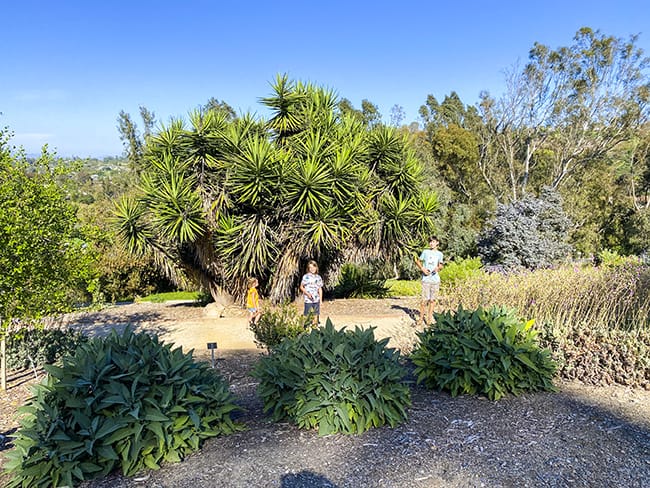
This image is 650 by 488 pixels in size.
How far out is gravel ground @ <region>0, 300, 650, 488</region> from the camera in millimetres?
2625

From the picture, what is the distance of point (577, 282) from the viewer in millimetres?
6387

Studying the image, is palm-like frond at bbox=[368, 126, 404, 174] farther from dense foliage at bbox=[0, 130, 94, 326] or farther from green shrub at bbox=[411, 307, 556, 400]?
dense foliage at bbox=[0, 130, 94, 326]

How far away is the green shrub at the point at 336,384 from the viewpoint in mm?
3205

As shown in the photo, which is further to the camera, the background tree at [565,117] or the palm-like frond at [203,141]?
the background tree at [565,117]

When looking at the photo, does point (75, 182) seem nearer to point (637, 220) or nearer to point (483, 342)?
point (483, 342)

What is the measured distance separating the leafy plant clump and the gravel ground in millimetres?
135

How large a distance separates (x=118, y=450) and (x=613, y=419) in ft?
11.2

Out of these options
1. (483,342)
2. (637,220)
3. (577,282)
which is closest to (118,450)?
(483,342)

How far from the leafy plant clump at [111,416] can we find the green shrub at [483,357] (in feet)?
6.46

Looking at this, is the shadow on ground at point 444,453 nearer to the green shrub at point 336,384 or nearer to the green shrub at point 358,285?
the green shrub at point 336,384

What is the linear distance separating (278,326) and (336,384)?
6.59ft

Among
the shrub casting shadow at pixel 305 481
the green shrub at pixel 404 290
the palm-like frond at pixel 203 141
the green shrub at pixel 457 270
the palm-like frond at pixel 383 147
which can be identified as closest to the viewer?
the shrub casting shadow at pixel 305 481

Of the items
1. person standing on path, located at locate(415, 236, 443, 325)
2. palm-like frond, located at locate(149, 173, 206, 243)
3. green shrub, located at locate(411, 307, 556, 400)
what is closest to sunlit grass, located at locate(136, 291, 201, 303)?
palm-like frond, located at locate(149, 173, 206, 243)

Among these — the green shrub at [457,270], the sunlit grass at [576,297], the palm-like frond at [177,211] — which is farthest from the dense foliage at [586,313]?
the palm-like frond at [177,211]
